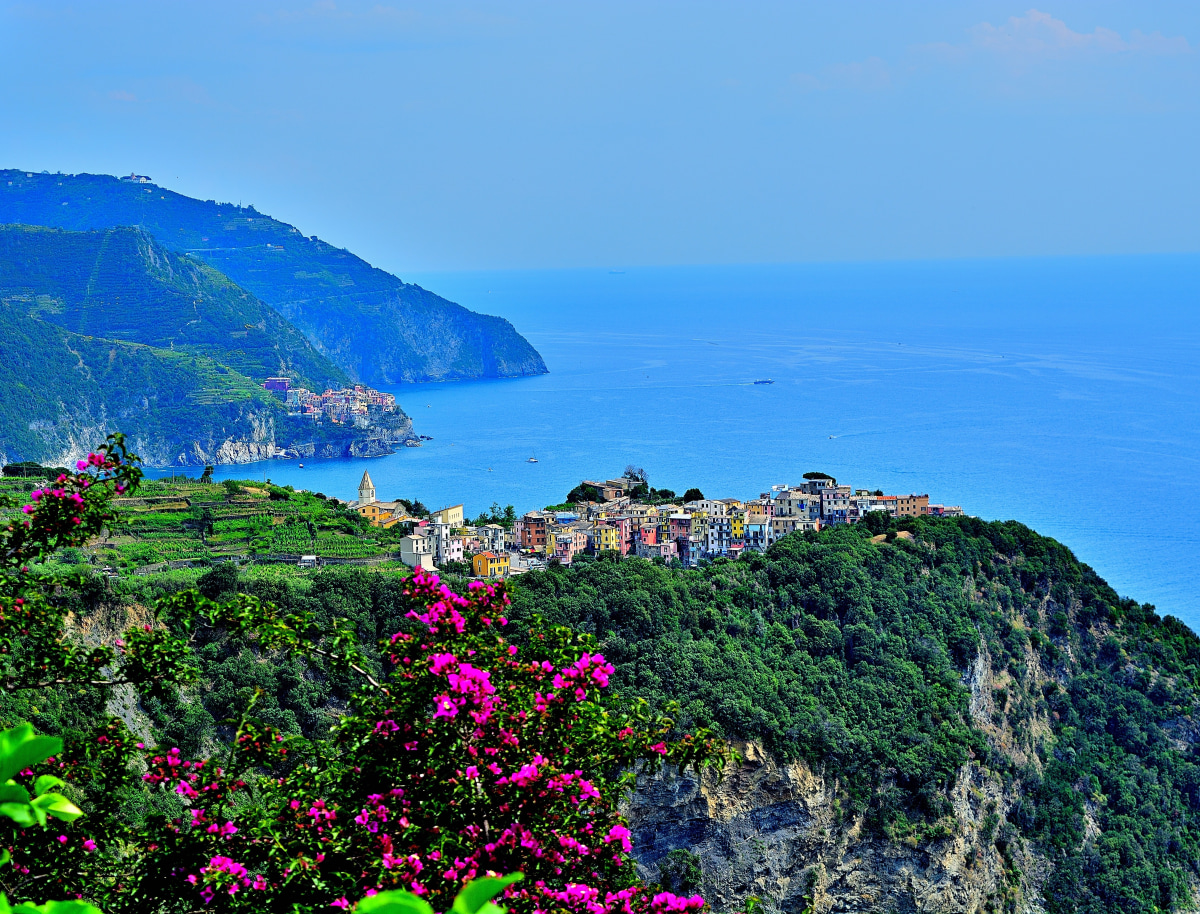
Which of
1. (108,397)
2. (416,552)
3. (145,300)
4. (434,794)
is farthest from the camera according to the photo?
A: (145,300)

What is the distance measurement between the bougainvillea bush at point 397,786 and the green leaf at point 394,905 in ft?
6.66

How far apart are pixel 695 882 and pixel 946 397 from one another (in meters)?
56.7

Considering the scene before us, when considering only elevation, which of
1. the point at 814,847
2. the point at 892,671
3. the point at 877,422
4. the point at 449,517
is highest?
the point at 877,422

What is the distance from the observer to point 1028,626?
2484 centimetres

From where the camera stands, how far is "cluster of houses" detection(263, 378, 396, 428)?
68.6m

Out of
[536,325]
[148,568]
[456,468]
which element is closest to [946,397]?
[456,468]

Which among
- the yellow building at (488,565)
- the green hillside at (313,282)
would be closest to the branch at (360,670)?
the yellow building at (488,565)

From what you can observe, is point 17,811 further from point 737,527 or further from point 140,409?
point 140,409

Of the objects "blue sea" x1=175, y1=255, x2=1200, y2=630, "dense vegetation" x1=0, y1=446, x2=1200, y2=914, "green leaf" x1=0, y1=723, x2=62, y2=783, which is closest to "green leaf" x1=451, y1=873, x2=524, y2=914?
"green leaf" x1=0, y1=723, x2=62, y2=783

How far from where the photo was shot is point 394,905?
1.69m

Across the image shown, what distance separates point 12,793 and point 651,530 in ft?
90.1

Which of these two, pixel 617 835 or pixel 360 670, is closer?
pixel 617 835

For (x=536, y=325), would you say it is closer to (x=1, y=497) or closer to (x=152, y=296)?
(x=152, y=296)

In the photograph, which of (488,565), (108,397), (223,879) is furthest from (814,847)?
(108,397)
